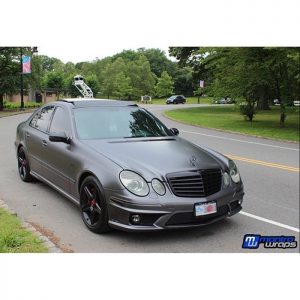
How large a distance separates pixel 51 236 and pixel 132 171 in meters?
0.99

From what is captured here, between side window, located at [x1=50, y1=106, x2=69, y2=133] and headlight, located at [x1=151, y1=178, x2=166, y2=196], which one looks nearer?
headlight, located at [x1=151, y1=178, x2=166, y2=196]

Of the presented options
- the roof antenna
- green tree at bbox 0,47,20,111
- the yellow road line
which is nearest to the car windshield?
the roof antenna

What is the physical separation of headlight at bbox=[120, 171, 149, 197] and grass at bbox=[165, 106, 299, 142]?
292 cm

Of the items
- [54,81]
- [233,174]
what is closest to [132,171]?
[233,174]

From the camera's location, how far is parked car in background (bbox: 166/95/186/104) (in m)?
6.05

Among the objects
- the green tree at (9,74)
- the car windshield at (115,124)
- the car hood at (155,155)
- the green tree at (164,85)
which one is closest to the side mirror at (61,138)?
the car windshield at (115,124)

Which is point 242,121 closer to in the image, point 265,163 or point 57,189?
point 265,163

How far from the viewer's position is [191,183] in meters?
3.77

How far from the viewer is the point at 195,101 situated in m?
7.26

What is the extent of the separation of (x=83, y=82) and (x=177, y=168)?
267 centimetres

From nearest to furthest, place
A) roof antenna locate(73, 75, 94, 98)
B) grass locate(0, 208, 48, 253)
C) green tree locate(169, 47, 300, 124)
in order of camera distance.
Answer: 1. grass locate(0, 208, 48, 253)
2. roof antenna locate(73, 75, 94, 98)
3. green tree locate(169, 47, 300, 124)

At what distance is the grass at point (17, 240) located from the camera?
3.41 metres

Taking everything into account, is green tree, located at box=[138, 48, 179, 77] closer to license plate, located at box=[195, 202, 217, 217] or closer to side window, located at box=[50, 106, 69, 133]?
side window, located at box=[50, 106, 69, 133]

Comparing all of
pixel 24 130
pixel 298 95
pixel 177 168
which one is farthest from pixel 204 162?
pixel 298 95
